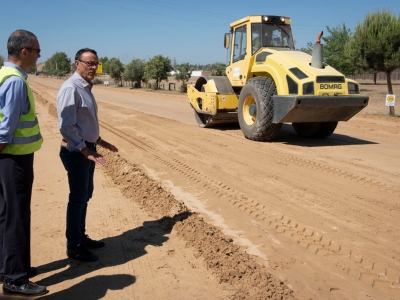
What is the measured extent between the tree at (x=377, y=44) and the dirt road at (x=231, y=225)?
7548 millimetres

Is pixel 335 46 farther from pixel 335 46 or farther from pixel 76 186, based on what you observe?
pixel 76 186

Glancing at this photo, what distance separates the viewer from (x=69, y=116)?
359 centimetres

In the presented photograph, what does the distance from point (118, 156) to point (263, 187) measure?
3.45 meters

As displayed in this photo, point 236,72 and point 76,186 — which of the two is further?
point 236,72

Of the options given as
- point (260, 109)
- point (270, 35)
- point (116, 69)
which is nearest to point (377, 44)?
point (270, 35)

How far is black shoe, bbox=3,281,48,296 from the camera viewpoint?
10.7 feet

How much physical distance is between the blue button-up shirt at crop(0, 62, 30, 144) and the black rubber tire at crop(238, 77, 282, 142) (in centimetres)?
698

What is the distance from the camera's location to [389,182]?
6.56 m

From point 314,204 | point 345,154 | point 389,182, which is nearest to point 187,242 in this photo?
point 314,204

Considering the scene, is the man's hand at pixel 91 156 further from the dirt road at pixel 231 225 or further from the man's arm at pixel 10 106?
the dirt road at pixel 231 225

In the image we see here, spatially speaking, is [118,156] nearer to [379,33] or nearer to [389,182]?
[389,182]

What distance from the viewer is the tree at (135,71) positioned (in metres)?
49.2

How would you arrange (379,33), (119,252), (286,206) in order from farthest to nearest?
(379,33)
(286,206)
(119,252)

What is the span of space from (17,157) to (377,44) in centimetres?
1492
